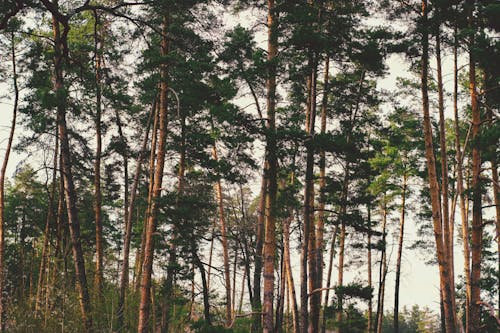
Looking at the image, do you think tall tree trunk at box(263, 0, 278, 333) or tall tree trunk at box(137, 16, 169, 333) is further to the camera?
tall tree trunk at box(137, 16, 169, 333)

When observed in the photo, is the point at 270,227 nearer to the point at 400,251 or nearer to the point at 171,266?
the point at 171,266

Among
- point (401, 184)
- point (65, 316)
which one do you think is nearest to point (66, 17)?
point (65, 316)

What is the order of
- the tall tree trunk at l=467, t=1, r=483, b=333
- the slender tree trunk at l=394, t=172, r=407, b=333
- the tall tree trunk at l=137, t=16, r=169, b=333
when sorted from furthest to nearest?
the slender tree trunk at l=394, t=172, r=407, b=333 → the tall tree trunk at l=467, t=1, r=483, b=333 → the tall tree trunk at l=137, t=16, r=169, b=333

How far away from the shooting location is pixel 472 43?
436 inches

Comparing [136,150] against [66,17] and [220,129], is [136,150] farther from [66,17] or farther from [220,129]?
[66,17]

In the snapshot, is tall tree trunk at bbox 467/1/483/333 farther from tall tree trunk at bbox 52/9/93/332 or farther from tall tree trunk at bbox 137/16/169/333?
tall tree trunk at bbox 52/9/93/332

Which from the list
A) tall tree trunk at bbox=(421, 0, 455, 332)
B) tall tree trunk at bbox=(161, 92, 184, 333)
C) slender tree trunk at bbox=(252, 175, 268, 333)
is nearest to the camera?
tall tree trunk at bbox=(421, 0, 455, 332)

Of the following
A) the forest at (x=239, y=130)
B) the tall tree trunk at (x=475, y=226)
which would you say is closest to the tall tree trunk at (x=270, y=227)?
the forest at (x=239, y=130)

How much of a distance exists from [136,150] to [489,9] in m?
12.7

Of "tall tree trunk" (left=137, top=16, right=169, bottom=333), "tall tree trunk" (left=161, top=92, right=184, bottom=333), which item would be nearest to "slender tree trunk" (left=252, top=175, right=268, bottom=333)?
"tall tree trunk" (left=161, top=92, right=184, bottom=333)

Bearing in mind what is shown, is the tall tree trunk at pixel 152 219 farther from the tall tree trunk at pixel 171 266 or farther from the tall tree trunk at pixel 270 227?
the tall tree trunk at pixel 270 227

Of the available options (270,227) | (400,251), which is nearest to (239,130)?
(270,227)

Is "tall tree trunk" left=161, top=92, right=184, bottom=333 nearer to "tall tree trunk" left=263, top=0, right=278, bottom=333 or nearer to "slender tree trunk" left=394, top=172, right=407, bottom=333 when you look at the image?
"tall tree trunk" left=263, top=0, right=278, bottom=333

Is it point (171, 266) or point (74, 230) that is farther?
point (171, 266)
